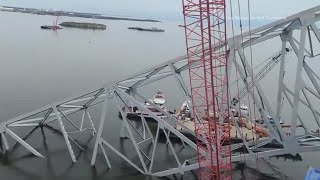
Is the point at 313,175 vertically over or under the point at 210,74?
under

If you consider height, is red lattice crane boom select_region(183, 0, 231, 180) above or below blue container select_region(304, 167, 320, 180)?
above

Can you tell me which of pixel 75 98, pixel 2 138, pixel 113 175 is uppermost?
pixel 75 98

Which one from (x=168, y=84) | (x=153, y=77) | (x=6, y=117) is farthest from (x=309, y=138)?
(x=168, y=84)

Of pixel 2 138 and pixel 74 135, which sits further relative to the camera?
pixel 74 135

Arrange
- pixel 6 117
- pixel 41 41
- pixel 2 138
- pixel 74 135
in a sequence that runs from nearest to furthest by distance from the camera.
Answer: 1. pixel 2 138
2. pixel 74 135
3. pixel 6 117
4. pixel 41 41

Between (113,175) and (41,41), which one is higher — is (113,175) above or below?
below

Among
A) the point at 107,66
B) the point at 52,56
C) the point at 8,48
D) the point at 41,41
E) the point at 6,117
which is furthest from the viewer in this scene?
the point at 41,41

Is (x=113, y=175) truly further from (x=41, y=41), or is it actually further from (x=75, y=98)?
(x=41, y=41)

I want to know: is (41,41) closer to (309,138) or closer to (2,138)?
(2,138)

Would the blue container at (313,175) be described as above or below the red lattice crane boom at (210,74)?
below
